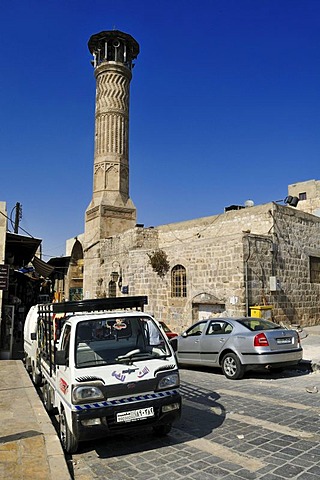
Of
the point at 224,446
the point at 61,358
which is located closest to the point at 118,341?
the point at 61,358

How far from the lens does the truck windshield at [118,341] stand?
4754 mm

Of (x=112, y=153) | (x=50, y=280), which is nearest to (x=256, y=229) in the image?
(x=112, y=153)

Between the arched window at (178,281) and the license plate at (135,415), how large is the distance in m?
12.5

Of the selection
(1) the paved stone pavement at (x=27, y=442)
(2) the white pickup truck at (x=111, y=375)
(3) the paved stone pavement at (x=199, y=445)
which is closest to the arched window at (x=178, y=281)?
(3) the paved stone pavement at (x=199, y=445)

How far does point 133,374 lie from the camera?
4.54m

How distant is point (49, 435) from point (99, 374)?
133 centimetres

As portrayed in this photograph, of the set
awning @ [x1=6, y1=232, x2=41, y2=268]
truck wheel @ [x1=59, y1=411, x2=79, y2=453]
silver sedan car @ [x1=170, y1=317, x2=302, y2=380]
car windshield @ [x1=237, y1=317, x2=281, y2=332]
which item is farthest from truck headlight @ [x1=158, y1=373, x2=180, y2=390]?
awning @ [x1=6, y1=232, x2=41, y2=268]

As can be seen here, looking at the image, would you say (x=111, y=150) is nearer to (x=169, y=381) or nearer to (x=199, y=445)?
(x=169, y=381)

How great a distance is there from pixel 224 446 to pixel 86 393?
1755 millimetres

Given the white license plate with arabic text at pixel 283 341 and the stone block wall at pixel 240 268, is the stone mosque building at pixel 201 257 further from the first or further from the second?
the white license plate with arabic text at pixel 283 341

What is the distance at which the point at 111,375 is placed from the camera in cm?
446

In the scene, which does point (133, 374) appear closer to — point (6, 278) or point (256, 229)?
point (6, 278)

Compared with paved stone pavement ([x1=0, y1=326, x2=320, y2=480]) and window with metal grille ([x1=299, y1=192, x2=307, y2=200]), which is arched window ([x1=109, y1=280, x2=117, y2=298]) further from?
window with metal grille ([x1=299, y1=192, x2=307, y2=200])

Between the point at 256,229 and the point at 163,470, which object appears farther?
the point at 256,229
